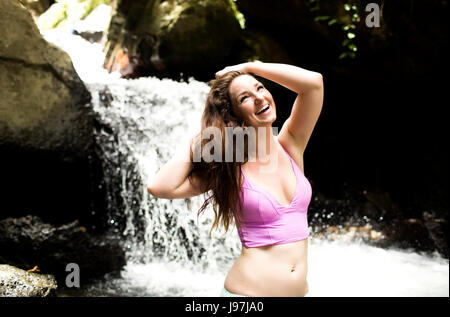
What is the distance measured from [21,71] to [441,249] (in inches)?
239

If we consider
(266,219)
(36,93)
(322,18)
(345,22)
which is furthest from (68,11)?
(266,219)

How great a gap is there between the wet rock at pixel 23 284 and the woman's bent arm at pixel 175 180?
56.3 inches

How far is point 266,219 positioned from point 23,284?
5.72 feet

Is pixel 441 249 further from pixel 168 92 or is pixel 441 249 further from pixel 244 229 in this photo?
pixel 244 229

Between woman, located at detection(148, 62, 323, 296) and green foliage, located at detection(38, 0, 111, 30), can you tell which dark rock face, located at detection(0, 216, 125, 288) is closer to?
woman, located at detection(148, 62, 323, 296)

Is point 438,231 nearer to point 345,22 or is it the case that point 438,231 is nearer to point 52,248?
point 345,22

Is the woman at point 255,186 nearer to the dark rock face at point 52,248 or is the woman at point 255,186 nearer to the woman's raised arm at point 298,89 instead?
the woman's raised arm at point 298,89

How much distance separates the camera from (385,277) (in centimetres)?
570

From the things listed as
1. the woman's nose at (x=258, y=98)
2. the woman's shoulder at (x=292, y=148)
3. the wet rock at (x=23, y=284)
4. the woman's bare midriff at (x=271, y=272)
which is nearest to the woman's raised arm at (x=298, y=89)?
the woman's shoulder at (x=292, y=148)

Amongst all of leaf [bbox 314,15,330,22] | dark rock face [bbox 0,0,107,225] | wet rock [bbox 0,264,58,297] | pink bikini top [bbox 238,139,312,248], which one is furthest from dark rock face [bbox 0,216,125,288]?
leaf [bbox 314,15,330,22]

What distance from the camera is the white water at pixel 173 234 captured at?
217 inches

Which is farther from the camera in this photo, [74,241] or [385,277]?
[385,277]
